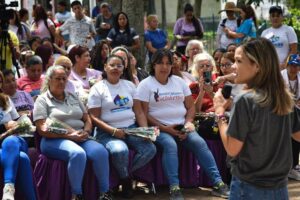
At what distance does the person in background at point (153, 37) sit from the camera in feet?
40.7

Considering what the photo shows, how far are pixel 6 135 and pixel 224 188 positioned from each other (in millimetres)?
2316

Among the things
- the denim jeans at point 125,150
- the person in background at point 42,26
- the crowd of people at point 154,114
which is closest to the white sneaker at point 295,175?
the crowd of people at point 154,114

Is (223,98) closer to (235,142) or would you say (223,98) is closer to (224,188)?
(235,142)

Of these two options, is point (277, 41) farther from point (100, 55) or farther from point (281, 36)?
point (100, 55)

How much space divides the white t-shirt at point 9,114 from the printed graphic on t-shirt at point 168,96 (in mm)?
1520

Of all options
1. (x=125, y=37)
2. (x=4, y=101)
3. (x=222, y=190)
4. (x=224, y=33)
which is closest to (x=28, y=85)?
(x=4, y=101)

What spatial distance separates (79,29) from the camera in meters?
12.3

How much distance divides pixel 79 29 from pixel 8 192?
6.83 m

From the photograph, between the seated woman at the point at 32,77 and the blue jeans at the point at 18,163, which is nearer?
the blue jeans at the point at 18,163

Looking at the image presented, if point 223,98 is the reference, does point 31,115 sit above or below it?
below

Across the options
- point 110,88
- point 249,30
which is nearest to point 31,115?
point 110,88

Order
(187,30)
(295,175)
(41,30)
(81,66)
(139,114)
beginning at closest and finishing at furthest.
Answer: (139,114), (295,175), (81,66), (41,30), (187,30)

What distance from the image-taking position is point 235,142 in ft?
11.5

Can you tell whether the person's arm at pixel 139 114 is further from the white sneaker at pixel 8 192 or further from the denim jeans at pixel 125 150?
the white sneaker at pixel 8 192
